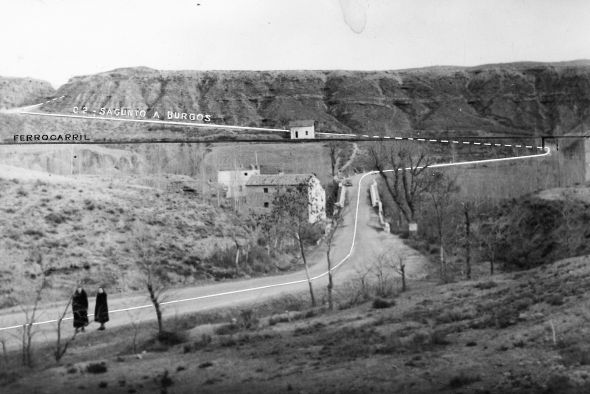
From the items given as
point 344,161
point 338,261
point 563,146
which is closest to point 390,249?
point 338,261

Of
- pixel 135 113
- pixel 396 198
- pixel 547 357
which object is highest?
pixel 135 113

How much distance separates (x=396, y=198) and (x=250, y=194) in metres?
7.23

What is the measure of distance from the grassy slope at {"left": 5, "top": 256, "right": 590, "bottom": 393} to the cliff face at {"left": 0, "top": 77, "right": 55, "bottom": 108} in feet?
81.8

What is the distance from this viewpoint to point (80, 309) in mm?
11625

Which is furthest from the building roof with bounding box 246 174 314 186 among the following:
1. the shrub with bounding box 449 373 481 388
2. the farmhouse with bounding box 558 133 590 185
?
the shrub with bounding box 449 373 481 388

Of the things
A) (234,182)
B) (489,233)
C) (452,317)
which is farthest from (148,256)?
(489,233)

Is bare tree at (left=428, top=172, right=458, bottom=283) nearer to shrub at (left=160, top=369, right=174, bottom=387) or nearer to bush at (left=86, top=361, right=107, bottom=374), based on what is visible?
shrub at (left=160, top=369, right=174, bottom=387)

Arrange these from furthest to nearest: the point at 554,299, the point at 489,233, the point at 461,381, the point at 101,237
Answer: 1. the point at 489,233
2. the point at 101,237
3. the point at 554,299
4. the point at 461,381

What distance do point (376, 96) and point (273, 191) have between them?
44.2 meters

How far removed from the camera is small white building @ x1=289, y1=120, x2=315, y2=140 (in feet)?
131

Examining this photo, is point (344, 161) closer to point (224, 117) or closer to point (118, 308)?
point (224, 117)

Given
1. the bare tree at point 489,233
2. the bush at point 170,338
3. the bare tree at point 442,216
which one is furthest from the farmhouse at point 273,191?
the bush at point 170,338

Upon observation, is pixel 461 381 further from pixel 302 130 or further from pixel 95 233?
pixel 302 130

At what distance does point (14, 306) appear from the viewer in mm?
13117
